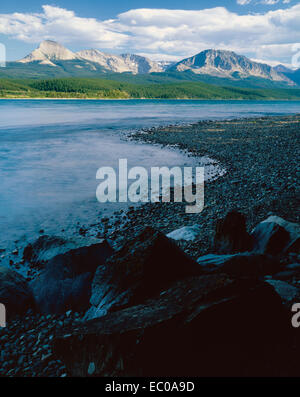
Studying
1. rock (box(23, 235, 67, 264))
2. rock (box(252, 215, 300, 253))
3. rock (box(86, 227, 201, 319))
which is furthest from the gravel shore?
rock (box(86, 227, 201, 319))

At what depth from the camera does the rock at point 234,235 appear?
8.38m

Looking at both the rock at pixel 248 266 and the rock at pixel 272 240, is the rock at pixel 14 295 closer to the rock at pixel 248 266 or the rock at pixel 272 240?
the rock at pixel 248 266

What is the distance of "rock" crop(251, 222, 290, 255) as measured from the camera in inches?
311

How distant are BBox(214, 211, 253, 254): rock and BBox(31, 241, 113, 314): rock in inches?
140

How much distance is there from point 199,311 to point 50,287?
16.1 ft

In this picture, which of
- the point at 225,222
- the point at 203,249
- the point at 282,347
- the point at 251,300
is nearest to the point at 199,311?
the point at 251,300

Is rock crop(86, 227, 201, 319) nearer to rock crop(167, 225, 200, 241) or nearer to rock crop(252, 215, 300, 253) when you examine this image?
rock crop(252, 215, 300, 253)

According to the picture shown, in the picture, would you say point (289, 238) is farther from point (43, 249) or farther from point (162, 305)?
point (43, 249)

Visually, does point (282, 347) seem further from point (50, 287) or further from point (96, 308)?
point (50, 287)

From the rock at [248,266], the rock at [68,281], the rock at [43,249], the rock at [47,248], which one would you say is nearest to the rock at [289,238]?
the rock at [248,266]

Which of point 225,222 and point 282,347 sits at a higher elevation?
point 225,222

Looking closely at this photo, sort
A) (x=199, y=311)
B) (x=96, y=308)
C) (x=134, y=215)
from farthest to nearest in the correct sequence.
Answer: (x=134, y=215)
(x=96, y=308)
(x=199, y=311)

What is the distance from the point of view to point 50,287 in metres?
7.68
